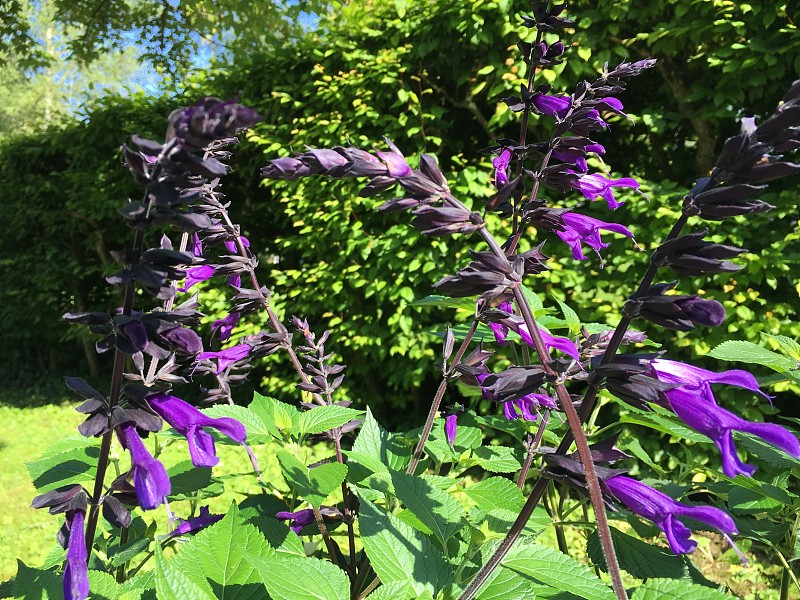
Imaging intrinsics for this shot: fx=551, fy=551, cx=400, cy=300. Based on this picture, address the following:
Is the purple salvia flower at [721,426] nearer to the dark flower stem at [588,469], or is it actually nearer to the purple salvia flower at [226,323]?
the dark flower stem at [588,469]

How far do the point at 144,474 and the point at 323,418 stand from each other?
0.42 metres

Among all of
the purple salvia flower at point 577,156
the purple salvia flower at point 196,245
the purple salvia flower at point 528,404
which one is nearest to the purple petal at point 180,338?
the purple salvia flower at point 196,245

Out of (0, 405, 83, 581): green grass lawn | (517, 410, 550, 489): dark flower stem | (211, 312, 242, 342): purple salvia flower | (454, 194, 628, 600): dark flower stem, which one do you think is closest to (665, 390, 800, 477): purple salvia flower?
(454, 194, 628, 600): dark flower stem

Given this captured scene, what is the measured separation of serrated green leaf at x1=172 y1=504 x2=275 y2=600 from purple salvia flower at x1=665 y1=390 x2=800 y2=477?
0.56m

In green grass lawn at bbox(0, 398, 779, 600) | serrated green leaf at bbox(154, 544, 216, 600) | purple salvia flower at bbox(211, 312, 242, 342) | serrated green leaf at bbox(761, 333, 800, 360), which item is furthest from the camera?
green grass lawn at bbox(0, 398, 779, 600)

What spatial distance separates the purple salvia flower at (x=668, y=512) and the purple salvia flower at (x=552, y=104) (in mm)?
796

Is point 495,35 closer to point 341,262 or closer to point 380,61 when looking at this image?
point 380,61

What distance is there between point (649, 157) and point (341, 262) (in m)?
2.28

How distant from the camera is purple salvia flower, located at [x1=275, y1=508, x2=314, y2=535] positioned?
3.83ft

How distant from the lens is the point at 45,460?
1.12m

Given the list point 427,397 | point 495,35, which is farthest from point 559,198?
point 427,397

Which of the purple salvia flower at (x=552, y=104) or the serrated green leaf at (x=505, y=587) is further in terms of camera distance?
the purple salvia flower at (x=552, y=104)

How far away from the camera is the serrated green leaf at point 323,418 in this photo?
105 cm

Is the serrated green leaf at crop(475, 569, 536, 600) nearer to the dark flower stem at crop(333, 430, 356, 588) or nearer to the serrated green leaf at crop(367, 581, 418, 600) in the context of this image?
the serrated green leaf at crop(367, 581, 418, 600)
